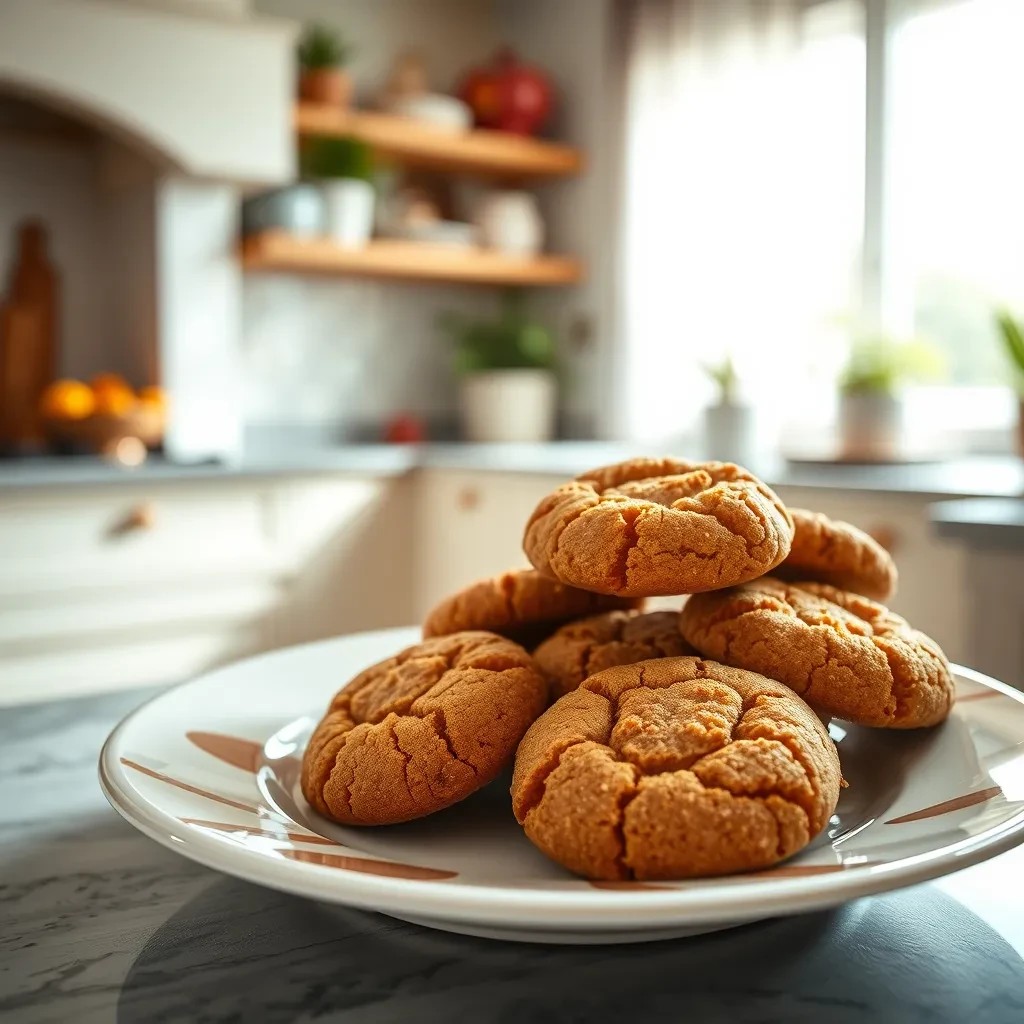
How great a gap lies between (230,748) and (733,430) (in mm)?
2175

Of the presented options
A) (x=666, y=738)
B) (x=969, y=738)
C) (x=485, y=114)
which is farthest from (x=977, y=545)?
(x=485, y=114)

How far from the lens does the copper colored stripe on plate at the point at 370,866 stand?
430mm

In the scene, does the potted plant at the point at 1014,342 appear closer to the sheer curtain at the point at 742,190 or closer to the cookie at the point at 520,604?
the sheer curtain at the point at 742,190

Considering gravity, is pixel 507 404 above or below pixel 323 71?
below

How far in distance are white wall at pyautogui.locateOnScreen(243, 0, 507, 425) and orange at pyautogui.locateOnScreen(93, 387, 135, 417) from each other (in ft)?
2.12

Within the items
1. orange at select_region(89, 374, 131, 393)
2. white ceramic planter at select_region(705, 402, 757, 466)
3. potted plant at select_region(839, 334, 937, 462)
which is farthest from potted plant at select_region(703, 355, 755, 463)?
orange at select_region(89, 374, 131, 393)

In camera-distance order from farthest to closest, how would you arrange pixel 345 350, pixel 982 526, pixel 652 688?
pixel 345 350 < pixel 982 526 < pixel 652 688

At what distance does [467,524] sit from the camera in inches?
109

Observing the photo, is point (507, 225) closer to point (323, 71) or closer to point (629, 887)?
point (323, 71)

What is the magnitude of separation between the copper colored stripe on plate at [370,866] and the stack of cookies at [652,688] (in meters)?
0.06

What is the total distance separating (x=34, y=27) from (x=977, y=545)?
2398 millimetres

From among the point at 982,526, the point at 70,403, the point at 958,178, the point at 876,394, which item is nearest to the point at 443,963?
the point at 982,526

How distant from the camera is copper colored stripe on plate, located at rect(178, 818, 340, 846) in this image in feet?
1.54

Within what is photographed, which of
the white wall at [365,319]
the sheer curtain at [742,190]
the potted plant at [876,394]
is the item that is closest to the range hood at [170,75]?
the white wall at [365,319]
